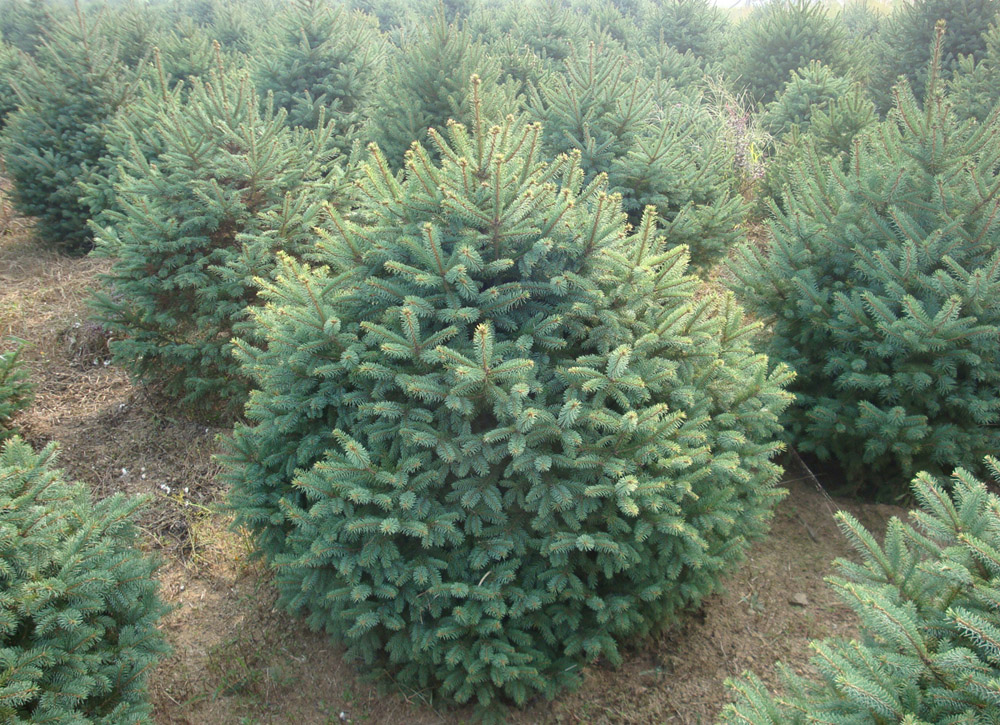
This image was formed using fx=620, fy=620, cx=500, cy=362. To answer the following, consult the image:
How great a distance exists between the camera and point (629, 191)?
15.7 ft

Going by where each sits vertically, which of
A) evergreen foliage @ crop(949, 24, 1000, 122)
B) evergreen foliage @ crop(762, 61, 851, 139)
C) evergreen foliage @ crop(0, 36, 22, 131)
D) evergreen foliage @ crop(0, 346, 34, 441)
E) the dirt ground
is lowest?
evergreen foliage @ crop(0, 36, 22, 131)

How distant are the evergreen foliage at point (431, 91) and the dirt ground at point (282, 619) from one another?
9.93 feet

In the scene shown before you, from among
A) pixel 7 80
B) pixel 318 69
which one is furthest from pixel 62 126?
pixel 7 80

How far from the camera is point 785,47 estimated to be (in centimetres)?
929

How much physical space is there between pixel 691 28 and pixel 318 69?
7349 mm

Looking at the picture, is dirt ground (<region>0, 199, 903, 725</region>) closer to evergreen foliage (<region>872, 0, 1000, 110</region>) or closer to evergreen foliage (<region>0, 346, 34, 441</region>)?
evergreen foliage (<region>0, 346, 34, 441</region>)

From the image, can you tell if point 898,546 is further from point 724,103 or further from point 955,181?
point 724,103

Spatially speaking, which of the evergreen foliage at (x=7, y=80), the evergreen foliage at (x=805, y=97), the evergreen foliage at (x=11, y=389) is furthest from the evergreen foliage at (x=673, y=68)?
the evergreen foliage at (x=7, y=80)

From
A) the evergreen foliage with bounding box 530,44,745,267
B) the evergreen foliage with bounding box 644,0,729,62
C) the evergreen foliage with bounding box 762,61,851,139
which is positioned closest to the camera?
the evergreen foliage with bounding box 530,44,745,267

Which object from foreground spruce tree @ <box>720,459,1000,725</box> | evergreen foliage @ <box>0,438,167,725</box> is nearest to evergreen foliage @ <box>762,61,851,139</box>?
foreground spruce tree @ <box>720,459,1000,725</box>

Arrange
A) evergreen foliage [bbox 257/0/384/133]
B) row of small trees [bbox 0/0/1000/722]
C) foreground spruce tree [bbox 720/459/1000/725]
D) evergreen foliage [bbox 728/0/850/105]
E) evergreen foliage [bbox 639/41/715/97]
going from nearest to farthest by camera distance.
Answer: foreground spruce tree [bbox 720/459/1000/725]
row of small trees [bbox 0/0/1000/722]
evergreen foliage [bbox 257/0/384/133]
evergreen foliage [bbox 728/0/850/105]
evergreen foliage [bbox 639/41/715/97]

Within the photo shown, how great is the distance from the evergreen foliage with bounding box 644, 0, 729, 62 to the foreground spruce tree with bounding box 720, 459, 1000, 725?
10544mm

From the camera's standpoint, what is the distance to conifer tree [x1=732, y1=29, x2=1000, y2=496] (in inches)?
137

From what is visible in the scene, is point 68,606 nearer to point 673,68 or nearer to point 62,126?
point 62,126
